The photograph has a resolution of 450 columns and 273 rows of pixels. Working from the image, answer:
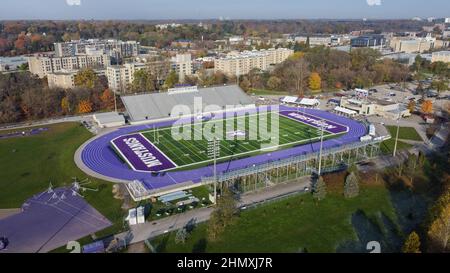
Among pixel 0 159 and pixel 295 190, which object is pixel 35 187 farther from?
pixel 295 190

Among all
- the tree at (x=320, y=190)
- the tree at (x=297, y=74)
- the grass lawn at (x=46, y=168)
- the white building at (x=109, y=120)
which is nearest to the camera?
the tree at (x=320, y=190)

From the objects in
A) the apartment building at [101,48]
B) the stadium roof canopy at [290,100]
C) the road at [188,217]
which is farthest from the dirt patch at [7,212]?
the apartment building at [101,48]

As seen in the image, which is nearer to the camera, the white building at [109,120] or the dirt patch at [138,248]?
the dirt patch at [138,248]

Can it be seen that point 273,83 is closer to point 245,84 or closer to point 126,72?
point 245,84

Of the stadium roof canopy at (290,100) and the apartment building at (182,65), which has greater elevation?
the apartment building at (182,65)

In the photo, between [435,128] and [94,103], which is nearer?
[435,128]

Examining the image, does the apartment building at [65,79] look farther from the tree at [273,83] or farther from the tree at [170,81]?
the tree at [273,83]

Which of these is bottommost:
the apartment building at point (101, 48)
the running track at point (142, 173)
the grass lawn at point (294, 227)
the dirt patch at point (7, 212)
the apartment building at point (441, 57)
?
the dirt patch at point (7, 212)
